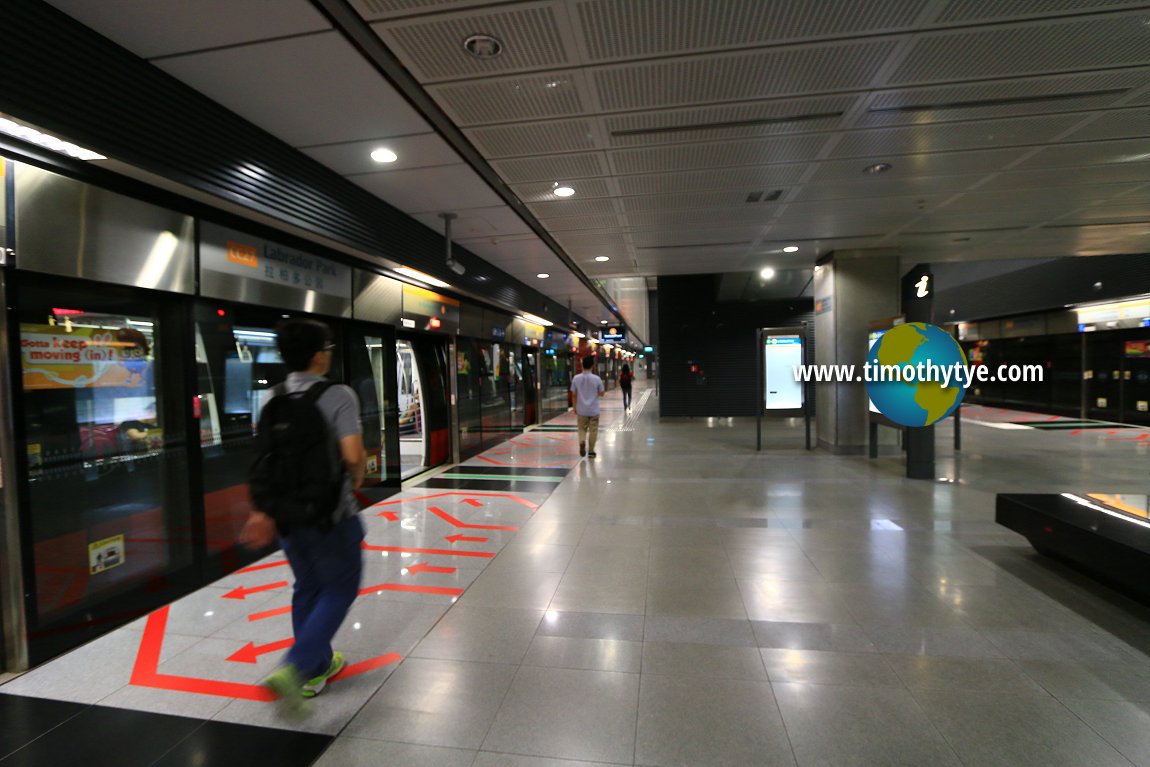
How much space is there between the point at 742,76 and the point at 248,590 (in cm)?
481

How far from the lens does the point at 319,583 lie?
2.33 m

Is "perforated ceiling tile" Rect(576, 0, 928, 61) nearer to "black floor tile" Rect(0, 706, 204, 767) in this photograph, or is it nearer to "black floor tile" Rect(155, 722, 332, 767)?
"black floor tile" Rect(155, 722, 332, 767)

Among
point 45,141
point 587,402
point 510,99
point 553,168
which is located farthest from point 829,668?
point 587,402

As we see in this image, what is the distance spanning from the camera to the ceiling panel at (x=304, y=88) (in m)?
2.86

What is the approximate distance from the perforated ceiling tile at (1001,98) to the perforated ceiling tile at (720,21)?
954mm

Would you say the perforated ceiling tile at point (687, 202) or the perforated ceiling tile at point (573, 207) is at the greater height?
the perforated ceiling tile at point (687, 202)

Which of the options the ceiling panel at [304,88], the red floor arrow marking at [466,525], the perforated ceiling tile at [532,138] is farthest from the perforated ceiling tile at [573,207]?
the red floor arrow marking at [466,525]

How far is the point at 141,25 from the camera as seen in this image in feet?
8.60

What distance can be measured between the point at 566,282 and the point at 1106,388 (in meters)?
13.5

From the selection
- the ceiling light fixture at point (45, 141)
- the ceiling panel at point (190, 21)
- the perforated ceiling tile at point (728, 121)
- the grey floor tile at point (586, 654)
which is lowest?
the grey floor tile at point (586, 654)

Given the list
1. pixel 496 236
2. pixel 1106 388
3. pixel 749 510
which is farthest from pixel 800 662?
pixel 1106 388

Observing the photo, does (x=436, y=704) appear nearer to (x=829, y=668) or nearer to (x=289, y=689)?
(x=289, y=689)

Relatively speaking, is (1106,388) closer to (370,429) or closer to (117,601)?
(370,429)

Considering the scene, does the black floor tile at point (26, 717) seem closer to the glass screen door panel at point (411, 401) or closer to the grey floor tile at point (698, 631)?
the grey floor tile at point (698, 631)
